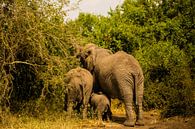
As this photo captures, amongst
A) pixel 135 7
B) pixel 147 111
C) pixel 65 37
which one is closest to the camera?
pixel 65 37

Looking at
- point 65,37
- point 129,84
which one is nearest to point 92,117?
point 129,84

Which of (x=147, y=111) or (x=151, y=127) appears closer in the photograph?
(x=151, y=127)

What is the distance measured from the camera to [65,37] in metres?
12.6

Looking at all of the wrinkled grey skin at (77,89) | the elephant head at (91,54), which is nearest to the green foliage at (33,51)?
the wrinkled grey skin at (77,89)

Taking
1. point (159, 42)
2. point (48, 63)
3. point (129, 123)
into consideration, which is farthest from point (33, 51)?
point (159, 42)

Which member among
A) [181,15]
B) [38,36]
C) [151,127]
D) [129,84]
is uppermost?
[181,15]

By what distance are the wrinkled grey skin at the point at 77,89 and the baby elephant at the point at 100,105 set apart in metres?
0.22

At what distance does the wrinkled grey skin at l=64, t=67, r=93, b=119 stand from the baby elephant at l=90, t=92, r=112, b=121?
219mm

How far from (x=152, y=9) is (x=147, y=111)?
779 cm

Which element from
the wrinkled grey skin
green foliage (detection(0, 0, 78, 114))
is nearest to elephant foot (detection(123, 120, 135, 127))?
the wrinkled grey skin

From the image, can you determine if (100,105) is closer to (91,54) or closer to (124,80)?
(124,80)

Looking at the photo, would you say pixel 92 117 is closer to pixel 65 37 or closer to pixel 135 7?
pixel 65 37

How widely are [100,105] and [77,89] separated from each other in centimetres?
80

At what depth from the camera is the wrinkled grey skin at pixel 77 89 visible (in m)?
13.4
